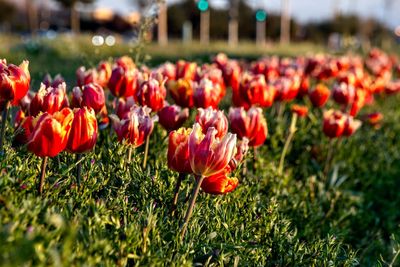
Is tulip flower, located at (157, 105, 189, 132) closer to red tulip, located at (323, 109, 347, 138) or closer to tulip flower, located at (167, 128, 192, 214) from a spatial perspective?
tulip flower, located at (167, 128, 192, 214)

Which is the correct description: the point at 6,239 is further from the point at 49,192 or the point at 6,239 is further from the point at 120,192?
the point at 120,192

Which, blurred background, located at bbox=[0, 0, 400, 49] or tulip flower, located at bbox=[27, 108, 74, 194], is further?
blurred background, located at bbox=[0, 0, 400, 49]

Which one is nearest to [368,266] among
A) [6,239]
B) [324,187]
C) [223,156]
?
[324,187]

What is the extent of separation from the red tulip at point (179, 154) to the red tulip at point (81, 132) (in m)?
0.27

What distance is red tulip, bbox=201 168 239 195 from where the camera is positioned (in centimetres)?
196

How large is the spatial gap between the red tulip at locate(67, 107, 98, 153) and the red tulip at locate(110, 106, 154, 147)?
328 millimetres

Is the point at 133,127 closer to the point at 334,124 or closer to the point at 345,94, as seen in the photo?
the point at 334,124

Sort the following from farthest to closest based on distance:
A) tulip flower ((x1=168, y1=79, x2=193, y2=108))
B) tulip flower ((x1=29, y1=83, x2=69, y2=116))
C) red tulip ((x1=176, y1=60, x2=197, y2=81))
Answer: red tulip ((x1=176, y1=60, x2=197, y2=81))
tulip flower ((x1=168, y1=79, x2=193, y2=108))
tulip flower ((x1=29, y1=83, x2=69, y2=116))

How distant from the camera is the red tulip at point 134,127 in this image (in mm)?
2252

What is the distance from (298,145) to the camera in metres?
4.55

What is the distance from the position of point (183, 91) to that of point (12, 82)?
4.06ft

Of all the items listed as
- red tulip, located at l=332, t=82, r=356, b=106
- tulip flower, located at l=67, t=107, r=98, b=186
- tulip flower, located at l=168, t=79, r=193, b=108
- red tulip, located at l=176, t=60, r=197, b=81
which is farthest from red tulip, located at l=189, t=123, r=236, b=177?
red tulip, located at l=332, t=82, r=356, b=106

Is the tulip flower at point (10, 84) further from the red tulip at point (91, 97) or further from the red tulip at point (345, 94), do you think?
the red tulip at point (345, 94)

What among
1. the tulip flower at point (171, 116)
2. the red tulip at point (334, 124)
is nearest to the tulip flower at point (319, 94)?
the red tulip at point (334, 124)
